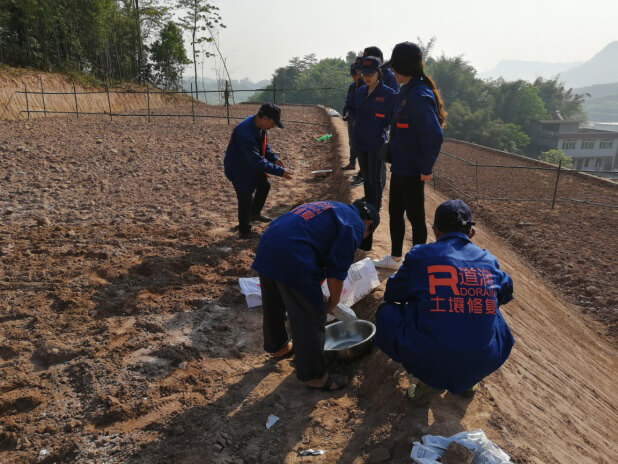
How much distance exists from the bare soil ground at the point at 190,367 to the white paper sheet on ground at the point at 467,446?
17 centimetres

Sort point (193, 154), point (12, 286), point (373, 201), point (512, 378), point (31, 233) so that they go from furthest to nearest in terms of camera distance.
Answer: point (193, 154), point (31, 233), point (373, 201), point (12, 286), point (512, 378)

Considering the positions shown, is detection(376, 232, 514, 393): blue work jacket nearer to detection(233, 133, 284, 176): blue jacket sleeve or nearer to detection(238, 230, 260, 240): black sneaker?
detection(233, 133, 284, 176): blue jacket sleeve

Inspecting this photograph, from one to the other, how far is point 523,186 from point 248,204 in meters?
9.66

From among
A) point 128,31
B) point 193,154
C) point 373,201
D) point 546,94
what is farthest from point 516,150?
point 373,201

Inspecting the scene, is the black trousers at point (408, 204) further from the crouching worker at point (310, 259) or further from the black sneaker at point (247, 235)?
the black sneaker at point (247, 235)

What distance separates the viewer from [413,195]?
11.9 ft

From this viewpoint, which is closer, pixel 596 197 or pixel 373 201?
pixel 373 201

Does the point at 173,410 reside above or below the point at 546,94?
below

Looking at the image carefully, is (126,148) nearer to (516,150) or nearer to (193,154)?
(193,154)

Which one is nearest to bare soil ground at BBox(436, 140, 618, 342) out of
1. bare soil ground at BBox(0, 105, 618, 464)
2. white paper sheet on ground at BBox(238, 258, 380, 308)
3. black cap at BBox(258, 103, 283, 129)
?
bare soil ground at BBox(0, 105, 618, 464)

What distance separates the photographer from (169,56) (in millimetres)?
31109

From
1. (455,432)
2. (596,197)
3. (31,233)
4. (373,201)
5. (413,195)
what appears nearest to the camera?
(455,432)

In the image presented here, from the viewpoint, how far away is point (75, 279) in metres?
4.38

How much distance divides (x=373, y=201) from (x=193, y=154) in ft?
21.2
